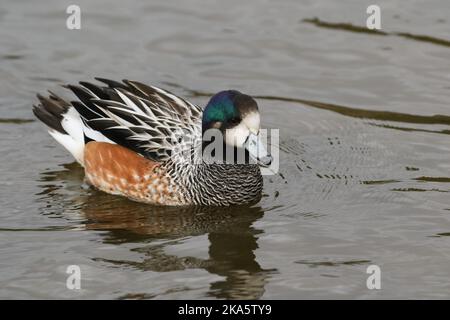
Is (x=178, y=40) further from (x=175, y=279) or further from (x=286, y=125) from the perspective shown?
(x=175, y=279)

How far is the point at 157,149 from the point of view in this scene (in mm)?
8906

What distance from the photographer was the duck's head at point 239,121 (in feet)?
26.5

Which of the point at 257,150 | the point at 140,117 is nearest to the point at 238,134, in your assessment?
the point at 257,150

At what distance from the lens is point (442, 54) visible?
36.9ft

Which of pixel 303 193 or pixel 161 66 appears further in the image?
pixel 161 66

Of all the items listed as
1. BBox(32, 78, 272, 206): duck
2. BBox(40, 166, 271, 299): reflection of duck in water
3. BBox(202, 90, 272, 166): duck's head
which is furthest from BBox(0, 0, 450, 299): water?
BBox(202, 90, 272, 166): duck's head

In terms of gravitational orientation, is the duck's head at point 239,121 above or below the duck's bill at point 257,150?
above

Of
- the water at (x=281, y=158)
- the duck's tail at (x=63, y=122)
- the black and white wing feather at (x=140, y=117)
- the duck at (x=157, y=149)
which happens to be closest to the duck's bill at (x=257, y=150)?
the duck at (x=157, y=149)

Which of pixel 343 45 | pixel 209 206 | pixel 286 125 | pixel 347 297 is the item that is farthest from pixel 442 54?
pixel 347 297

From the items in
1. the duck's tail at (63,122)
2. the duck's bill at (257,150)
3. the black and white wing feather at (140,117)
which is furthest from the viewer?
the duck's tail at (63,122)

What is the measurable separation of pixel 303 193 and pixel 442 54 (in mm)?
3245

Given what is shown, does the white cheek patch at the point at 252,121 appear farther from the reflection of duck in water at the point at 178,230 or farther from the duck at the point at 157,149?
the reflection of duck in water at the point at 178,230

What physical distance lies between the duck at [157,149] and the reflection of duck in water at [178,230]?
0.12 meters

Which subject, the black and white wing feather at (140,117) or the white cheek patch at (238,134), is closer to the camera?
the white cheek patch at (238,134)
